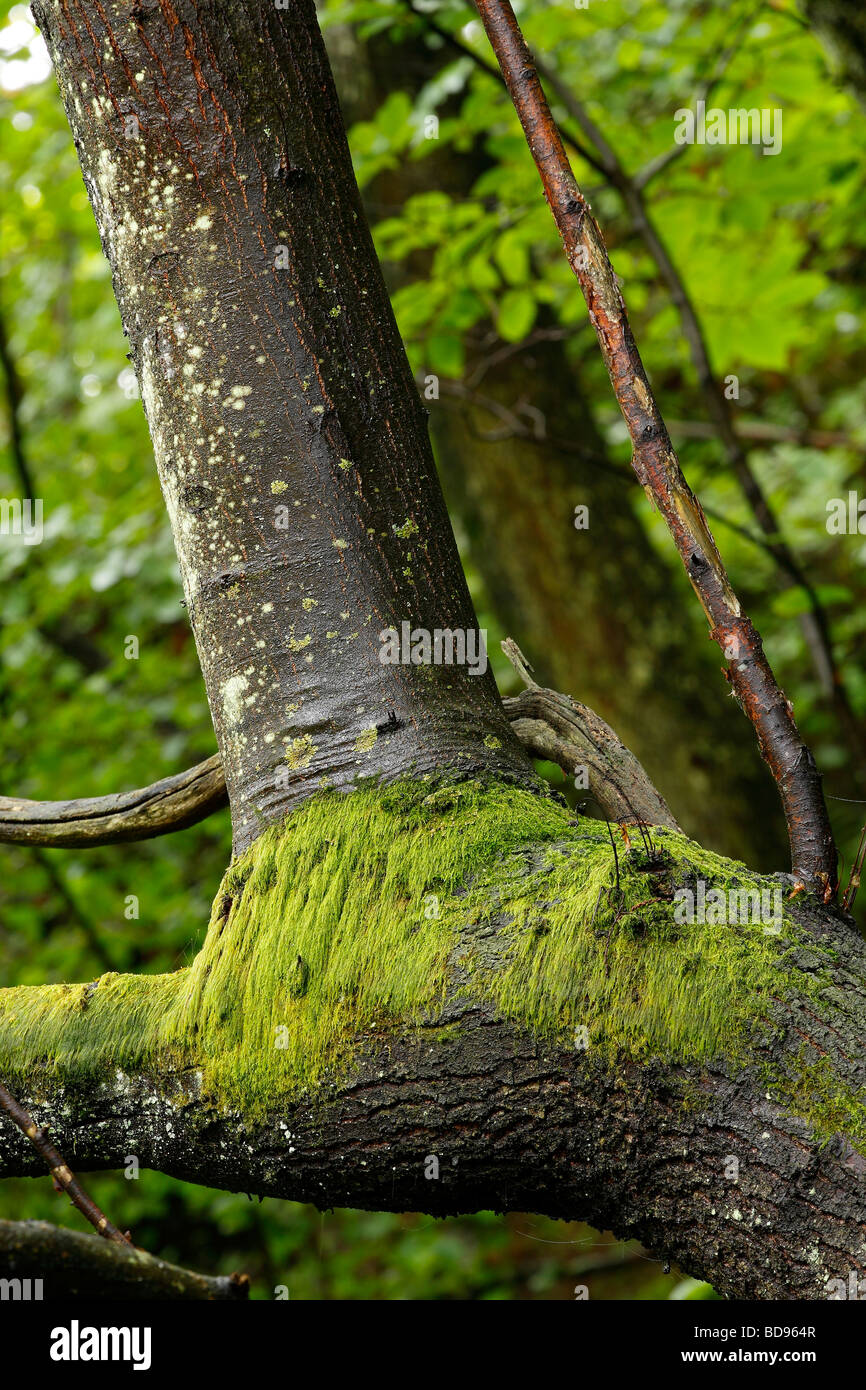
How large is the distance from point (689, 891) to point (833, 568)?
5.97 meters

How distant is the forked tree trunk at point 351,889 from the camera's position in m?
1.21

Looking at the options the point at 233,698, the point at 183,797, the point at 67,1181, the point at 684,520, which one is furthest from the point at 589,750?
the point at 67,1181

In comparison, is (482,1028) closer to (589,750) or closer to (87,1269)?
(87,1269)

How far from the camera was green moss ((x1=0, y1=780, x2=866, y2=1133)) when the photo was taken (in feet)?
4.08

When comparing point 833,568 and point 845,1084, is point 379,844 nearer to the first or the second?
point 845,1084

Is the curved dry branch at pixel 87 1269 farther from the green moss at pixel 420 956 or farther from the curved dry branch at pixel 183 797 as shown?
the curved dry branch at pixel 183 797

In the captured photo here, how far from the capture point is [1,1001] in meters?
1.64

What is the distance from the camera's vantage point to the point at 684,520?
1.44 meters

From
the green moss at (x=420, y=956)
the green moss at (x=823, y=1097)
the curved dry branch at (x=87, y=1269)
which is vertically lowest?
the curved dry branch at (x=87, y=1269)

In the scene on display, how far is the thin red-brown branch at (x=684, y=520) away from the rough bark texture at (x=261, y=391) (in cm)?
35

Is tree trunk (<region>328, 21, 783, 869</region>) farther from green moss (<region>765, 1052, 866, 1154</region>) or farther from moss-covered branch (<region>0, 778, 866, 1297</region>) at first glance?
green moss (<region>765, 1052, 866, 1154</region>)

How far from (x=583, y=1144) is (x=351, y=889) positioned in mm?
443

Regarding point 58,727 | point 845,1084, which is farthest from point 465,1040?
point 58,727

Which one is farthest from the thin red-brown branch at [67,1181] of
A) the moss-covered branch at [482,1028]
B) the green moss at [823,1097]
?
the green moss at [823,1097]
